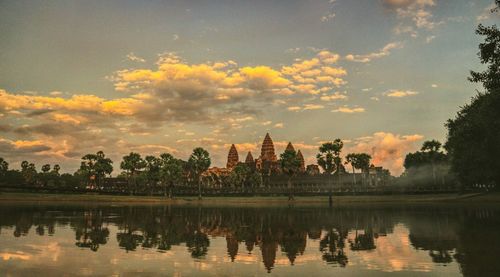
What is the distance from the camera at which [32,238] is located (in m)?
25.3

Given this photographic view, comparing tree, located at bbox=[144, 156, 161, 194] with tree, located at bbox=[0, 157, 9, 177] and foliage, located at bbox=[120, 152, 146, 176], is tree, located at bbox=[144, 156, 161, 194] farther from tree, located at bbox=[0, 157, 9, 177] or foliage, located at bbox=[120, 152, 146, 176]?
tree, located at bbox=[0, 157, 9, 177]

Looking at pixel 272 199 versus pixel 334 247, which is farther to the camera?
pixel 272 199

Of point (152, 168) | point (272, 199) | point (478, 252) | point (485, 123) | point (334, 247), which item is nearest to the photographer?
point (478, 252)

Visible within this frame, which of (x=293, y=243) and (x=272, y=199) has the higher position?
(x=293, y=243)

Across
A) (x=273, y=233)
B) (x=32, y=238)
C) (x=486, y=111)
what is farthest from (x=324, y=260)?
(x=486, y=111)

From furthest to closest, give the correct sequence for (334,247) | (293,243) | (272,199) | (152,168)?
(152,168) < (272,199) < (293,243) < (334,247)

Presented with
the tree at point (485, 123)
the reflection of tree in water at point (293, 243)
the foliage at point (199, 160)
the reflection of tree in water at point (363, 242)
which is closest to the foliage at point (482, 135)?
the tree at point (485, 123)

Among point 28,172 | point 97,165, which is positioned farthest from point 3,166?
point 97,165

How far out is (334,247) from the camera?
23.4 meters

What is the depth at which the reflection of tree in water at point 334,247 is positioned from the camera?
62.5 feet

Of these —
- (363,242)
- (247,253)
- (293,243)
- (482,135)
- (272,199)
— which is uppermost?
(482,135)

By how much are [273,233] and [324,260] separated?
38.3ft

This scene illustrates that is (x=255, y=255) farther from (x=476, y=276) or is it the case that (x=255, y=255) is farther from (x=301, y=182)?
(x=301, y=182)

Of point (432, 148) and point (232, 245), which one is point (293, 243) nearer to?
point (232, 245)
